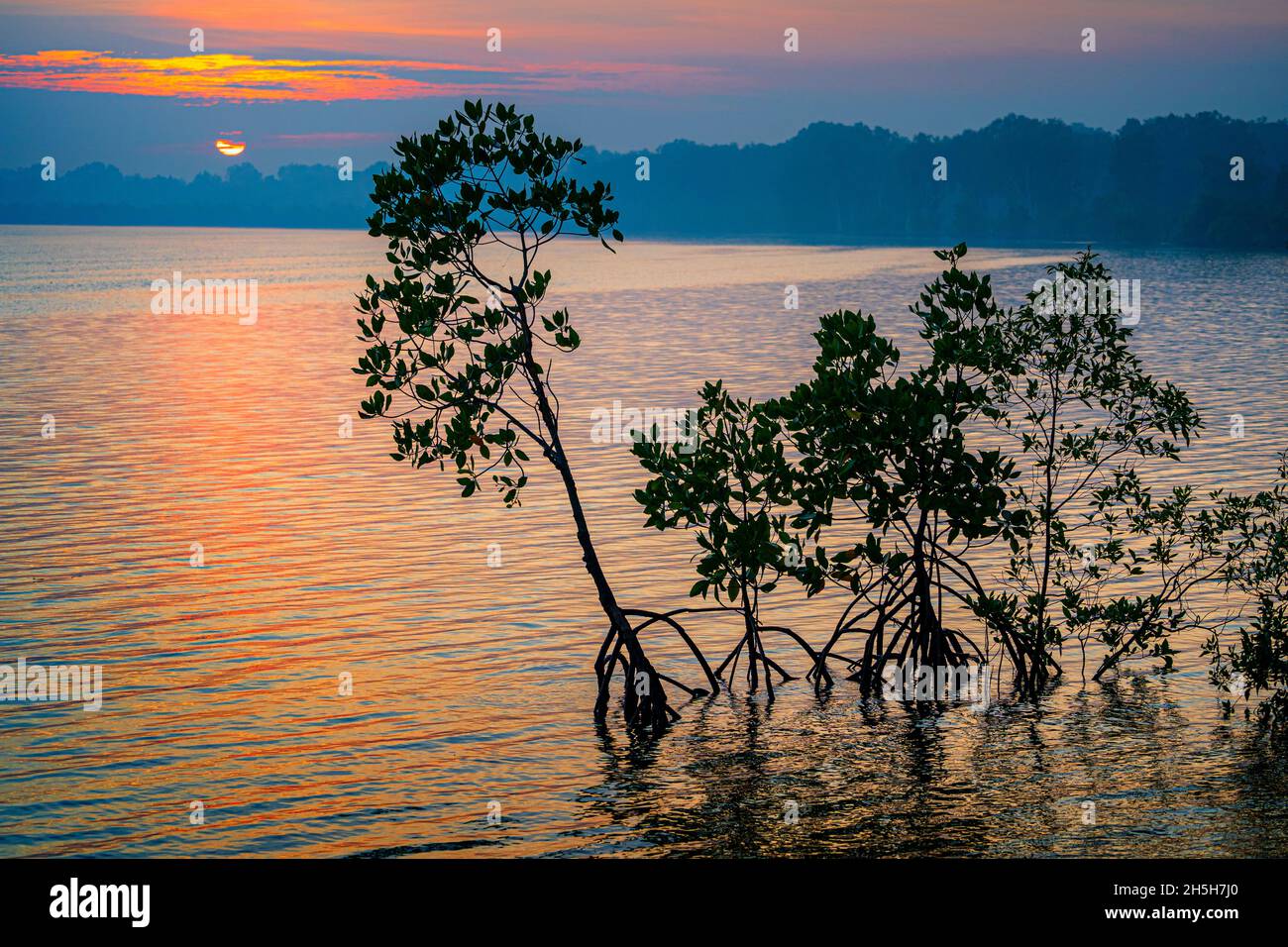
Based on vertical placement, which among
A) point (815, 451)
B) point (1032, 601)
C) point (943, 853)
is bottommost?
point (943, 853)

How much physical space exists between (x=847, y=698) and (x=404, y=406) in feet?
164

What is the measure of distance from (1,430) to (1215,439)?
44797 mm

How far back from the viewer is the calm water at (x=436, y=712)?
18.6 m

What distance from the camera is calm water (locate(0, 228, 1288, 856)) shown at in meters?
18.6

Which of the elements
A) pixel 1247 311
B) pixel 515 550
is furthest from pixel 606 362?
pixel 1247 311

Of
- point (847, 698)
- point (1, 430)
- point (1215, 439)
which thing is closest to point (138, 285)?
point (1, 430)

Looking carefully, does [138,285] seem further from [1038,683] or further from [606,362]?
[1038,683]

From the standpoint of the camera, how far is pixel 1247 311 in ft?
351

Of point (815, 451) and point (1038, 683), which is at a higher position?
point (815, 451)

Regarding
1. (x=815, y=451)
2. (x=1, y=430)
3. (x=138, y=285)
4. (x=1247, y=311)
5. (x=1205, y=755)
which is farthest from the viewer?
(x=138, y=285)

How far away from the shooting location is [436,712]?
78.0 ft
